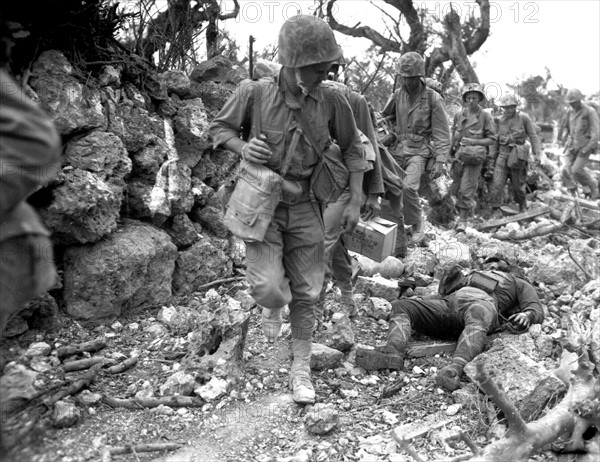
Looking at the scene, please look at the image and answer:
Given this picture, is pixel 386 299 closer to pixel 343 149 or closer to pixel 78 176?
pixel 343 149

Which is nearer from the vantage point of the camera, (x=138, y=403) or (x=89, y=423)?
(x=89, y=423)

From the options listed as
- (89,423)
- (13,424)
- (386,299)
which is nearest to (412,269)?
(386,299)

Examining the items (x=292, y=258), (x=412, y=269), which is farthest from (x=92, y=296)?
(x=412, y=269)

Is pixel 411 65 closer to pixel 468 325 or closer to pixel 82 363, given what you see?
pixel 468 325

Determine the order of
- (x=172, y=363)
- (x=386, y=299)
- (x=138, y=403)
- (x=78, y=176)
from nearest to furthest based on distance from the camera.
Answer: (x=138, y=403)
(x=172, y=363)
(x=78, y=176)
(x=386, y=299)

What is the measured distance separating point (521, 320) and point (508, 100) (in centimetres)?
685

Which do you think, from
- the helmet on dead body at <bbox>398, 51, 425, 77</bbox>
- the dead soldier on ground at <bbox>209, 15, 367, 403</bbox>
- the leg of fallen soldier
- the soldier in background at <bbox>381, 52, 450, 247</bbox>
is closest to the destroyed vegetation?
the leg of fallen soldier

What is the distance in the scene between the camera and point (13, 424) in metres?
2.88

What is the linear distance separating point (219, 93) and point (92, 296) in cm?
280

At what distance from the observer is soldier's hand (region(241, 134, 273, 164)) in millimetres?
3598

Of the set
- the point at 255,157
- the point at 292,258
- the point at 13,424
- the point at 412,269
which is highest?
the point at 255,157

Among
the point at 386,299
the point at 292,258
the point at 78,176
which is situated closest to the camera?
the point at 292,258

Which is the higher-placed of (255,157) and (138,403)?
(255,157)

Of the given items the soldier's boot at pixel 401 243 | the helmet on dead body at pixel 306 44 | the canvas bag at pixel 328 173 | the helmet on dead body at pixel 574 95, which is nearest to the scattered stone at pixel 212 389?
the canvas bag at pixel 328 173
